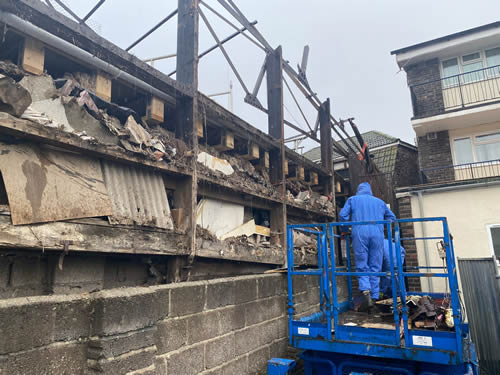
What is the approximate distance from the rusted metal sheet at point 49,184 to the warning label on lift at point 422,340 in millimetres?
3740

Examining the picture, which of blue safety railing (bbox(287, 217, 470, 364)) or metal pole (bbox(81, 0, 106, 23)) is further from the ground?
metal pole (bbox(81, 0, 106, 23))

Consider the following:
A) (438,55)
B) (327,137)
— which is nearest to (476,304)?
(327,137)

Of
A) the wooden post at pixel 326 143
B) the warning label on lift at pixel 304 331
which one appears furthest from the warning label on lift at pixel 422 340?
the wooden post at pixel 326 143

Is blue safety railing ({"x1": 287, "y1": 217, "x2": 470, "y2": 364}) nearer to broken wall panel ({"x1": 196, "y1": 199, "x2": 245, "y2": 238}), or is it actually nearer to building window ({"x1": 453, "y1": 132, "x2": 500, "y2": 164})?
broken wall panel ({"x1": 196, "y1": 199, "x2": 245, "y2": 238})

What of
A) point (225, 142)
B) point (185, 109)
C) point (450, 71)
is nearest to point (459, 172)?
point (450, 71)

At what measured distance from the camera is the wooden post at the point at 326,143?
1052 cm

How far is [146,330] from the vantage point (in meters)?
2.82

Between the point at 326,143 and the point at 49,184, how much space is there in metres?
8.35

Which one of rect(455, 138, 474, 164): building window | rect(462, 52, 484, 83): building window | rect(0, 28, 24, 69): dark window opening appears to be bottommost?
rect(0, 28, 24, 69): dark window opening

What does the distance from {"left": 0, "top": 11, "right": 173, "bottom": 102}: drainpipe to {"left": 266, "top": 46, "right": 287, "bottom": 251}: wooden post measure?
10.6 feet

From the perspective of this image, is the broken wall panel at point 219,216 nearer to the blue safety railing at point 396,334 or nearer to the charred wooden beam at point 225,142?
the charred wooden beam at point 225,142

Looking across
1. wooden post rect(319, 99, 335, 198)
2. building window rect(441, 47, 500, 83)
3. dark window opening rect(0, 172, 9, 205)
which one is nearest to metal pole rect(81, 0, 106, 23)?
dark window opening rect(0, 172, 9, 205)

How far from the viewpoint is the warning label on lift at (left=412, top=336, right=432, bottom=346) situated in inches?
136

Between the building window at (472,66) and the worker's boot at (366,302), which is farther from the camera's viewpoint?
the building window at (472,66)
